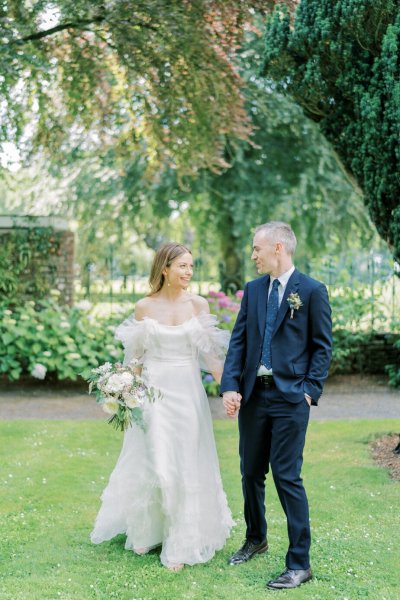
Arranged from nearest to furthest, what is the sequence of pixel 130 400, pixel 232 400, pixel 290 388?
pixel 290 388
pixel 232 400
pixel 130 400

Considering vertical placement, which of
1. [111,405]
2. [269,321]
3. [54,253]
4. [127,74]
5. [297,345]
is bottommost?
[111,405]

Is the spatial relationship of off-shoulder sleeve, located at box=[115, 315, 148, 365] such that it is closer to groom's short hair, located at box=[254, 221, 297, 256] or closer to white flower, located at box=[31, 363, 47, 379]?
groom's short hair, located at box=[254, 221, 297, 256]

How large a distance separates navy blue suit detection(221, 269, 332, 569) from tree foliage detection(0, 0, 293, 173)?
18.4 feet

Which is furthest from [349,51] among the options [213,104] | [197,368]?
[213,104]

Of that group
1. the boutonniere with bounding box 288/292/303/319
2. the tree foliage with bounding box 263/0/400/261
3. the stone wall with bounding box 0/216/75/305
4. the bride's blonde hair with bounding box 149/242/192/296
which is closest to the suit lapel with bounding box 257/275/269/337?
the boutonniere with bounding box 288/292/303/319

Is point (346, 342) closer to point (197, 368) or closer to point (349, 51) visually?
point (349, 51)

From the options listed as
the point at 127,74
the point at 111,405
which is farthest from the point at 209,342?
the point at 127,74

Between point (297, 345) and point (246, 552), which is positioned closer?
point (297, 345)

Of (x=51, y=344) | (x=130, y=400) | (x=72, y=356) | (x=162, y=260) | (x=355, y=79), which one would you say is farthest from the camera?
(x=51, y=344)

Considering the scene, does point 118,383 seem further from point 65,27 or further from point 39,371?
point 65,27

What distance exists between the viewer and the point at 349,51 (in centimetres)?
619

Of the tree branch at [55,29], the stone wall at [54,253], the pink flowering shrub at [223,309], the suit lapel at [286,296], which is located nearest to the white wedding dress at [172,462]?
the suit lapel at [286,296]

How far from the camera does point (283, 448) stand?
3949 millimetres

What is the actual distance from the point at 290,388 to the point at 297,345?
222 mm
